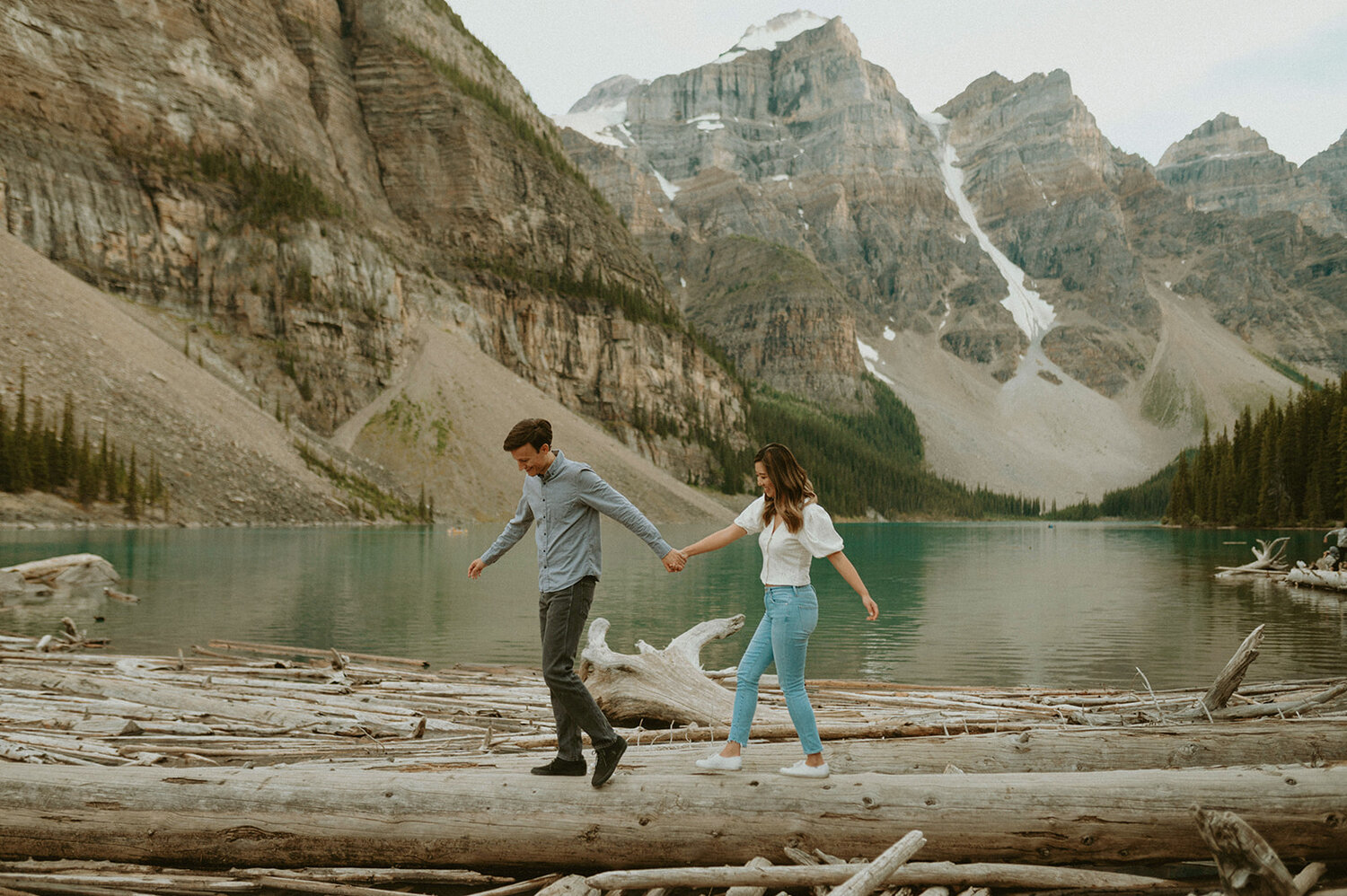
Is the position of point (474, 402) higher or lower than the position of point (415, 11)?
lower

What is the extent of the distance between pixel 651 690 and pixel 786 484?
13.7 ft

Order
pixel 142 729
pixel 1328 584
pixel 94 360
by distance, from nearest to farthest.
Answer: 1. pixel 142 729
2. pixel 1328 584
3. pixel 94 360

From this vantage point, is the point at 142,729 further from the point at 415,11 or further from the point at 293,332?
the point at 415,11

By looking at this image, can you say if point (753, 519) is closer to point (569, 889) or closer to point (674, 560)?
point (674, 560)

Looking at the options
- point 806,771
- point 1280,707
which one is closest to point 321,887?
point 806,771

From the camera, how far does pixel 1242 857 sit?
5520 millimetres

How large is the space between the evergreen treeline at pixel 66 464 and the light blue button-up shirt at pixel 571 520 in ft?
251

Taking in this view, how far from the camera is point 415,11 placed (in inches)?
5989

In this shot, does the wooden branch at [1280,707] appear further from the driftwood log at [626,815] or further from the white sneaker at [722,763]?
the white sneaker at [722,763]

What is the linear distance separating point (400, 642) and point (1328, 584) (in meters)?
38.7

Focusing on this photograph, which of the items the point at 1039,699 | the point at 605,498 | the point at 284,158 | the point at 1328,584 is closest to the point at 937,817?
the point at 605,498

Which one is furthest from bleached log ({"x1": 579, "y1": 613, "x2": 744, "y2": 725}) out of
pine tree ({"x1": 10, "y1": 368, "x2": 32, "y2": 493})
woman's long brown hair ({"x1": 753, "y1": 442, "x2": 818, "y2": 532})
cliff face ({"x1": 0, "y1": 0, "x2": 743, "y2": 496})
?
cliff face ({"x1": 0, "y1": 0, "x2": 743, "y2": 496})

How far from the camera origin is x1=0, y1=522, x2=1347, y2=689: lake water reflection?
2317cm

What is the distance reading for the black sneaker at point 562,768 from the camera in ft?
23.7
